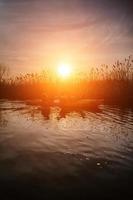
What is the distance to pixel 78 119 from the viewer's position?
88.7ft

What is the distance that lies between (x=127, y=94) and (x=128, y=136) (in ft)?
109

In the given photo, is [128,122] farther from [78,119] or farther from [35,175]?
[35,175]

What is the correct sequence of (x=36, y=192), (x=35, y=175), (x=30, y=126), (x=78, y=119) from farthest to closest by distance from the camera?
(x=78, y=119), (x=30, y=126), (x=35, y=175), (x=36, y=192)

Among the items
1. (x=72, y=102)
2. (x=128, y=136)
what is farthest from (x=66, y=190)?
(x=72, y=102)

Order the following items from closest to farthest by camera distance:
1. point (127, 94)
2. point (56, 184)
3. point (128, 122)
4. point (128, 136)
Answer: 1. point (56, 184)
2. point (128, 136)
3. point (128, 122)
4. point (127, 94)

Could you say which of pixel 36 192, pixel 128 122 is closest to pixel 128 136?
pixel 128 122

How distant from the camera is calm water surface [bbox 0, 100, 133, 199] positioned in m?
10.8

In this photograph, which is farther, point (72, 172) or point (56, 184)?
point (72, 172)

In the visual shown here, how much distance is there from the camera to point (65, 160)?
1409 centimetres

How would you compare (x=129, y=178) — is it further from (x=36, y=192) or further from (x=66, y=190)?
(x=36, y=192)

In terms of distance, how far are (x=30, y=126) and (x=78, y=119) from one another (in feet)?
18.1

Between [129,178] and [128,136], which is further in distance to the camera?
[128,136]

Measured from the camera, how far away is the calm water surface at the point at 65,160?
1081 cm

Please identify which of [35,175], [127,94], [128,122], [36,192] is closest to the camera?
[36,192]
